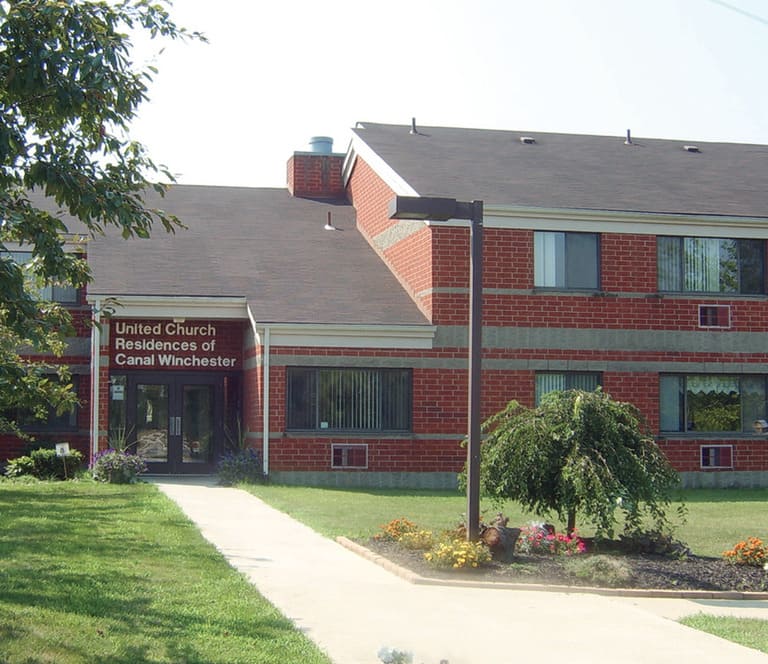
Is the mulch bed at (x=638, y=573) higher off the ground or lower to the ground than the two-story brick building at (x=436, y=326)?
lower

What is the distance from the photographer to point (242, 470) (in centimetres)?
2281

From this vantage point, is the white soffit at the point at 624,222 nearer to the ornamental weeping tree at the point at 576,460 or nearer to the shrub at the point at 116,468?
the shrub at the point at 116,468

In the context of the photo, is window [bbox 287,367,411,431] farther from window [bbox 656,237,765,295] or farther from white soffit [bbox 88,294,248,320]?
window [bbox 656,237,765,295]

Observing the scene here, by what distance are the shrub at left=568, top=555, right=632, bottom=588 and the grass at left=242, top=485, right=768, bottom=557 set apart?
2.30 meters

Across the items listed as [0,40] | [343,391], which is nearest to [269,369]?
[343,391]

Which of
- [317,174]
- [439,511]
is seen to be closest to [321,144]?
[317,174]

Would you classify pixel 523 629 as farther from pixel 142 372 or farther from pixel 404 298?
pixel 142 372

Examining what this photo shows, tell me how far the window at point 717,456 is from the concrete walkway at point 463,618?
13.9m

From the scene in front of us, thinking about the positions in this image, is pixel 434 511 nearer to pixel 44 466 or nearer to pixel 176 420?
pixel 44 466

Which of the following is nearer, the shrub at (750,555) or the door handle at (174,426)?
the shrub at (750,555)

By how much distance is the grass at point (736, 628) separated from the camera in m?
8.77

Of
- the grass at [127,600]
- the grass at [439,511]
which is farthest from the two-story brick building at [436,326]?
the grass at [127,600]

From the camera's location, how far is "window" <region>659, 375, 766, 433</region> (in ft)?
82.2

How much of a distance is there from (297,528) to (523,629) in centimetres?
673
